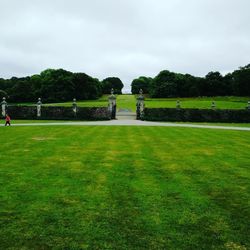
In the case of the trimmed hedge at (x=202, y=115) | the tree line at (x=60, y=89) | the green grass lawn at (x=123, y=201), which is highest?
the tree line at (x=60, y=89)

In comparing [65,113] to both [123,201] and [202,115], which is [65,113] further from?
[123,201]

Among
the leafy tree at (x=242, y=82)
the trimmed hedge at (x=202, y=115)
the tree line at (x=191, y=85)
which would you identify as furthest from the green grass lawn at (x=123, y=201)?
the tree line at (x=191, y=85)

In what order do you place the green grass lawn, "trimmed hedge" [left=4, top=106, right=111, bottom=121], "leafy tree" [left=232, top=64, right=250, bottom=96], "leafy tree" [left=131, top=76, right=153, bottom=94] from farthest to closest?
"leafy tree" [left=131, top=76, right=153, bottom=94]
"leafy tree" [left=232, top=64, right=250, bottom=96]
"trimmed hedge" [left=4, top=106, right=111, bottom=121]
the green grass lawn

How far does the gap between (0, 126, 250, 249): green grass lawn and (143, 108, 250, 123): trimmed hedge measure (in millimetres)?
29881

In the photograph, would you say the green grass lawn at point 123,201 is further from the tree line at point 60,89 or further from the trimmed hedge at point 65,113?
the tree line at point 60,89

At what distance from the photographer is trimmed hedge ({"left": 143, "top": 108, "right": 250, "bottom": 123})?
43406mm

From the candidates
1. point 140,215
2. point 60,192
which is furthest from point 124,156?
point 140,215

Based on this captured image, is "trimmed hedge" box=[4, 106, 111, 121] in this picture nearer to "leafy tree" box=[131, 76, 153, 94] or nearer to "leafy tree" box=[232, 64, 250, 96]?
"leafy tree" box=[232, 64, 250, 96]

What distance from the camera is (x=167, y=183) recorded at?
9328mm

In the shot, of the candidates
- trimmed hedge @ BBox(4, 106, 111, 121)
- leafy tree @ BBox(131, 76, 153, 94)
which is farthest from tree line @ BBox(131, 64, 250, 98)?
trimmed hedge @ BBox(4, 106, 111, 121)

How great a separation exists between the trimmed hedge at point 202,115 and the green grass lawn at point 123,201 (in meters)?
29.9

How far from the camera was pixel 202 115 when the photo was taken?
43.5 metres

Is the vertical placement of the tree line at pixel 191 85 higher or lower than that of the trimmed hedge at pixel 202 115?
higher

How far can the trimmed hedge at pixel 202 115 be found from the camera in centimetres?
4341
